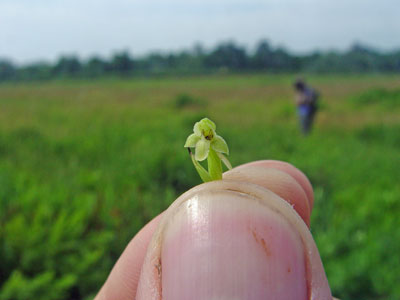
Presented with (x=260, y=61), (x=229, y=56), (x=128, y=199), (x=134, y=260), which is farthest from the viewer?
(x=260, y=61)

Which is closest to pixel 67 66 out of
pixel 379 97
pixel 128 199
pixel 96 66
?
pixel 96 66

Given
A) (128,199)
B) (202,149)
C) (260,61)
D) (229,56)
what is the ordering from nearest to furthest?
(202,149)
(128,199)
(229,56)
(260,61)

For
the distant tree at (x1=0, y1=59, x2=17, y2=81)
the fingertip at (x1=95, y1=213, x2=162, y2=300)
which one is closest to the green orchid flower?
the fingertip at (x1=95, y1=213, x2=162, y2=300)

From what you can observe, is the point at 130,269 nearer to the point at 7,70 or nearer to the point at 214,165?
the point at 214,165

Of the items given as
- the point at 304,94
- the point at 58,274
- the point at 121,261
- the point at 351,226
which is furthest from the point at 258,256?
the point at 304,94

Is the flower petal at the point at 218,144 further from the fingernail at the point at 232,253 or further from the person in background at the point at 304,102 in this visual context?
the person in background at the point at 304,102

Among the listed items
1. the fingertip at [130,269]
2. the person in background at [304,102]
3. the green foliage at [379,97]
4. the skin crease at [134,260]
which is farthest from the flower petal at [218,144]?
the green foliage at [379,97]
